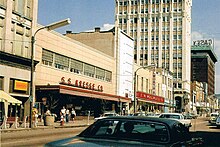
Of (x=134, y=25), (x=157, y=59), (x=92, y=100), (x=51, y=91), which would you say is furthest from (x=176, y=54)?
(x=51, y=91)

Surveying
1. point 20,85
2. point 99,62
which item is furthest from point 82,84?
point 20,85

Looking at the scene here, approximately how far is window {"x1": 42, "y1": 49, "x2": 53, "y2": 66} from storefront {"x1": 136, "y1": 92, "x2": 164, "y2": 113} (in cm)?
3056

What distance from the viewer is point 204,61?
193 meters

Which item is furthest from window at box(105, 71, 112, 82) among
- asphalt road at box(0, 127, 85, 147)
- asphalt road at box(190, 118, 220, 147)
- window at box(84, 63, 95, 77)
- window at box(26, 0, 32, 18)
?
asphalt road at box(0, 127, 85, 147)

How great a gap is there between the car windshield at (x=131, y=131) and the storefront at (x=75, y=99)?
32.5 meters

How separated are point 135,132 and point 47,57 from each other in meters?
37.7

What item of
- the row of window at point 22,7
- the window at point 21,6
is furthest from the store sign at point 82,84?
the window at point 21,6

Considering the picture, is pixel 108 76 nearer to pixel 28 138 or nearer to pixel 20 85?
pixel 20 85

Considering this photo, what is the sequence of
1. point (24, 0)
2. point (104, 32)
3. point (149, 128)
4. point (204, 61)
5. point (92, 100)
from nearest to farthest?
point (149, 128)
point (24, 0)
point (92, 100)
point (104, 32)
point (204, 61)

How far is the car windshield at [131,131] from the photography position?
6.91m

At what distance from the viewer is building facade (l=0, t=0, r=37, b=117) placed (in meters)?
35.6

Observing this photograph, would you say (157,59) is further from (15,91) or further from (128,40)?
(15,91)

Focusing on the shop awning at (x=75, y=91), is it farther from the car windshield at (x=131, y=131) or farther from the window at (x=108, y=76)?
the car windshield at (x=131, y=131)

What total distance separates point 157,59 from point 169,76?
88.7 ft
